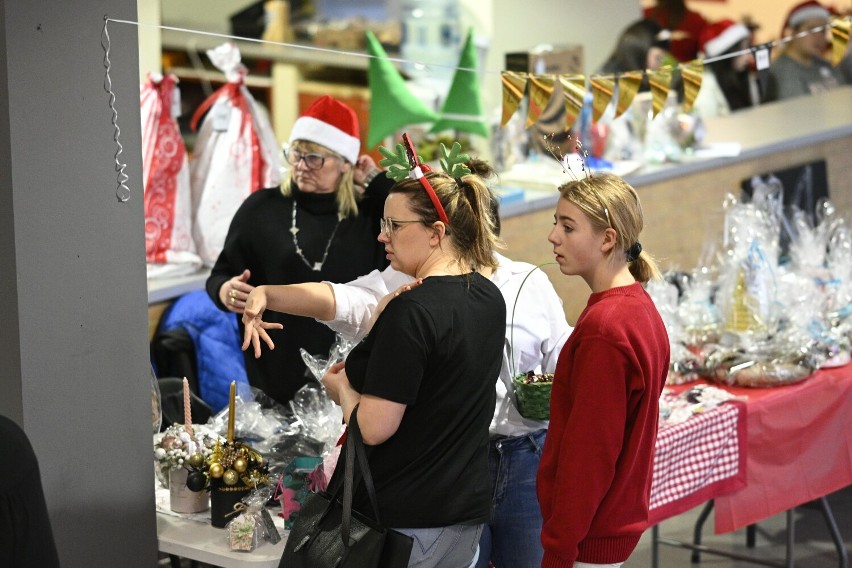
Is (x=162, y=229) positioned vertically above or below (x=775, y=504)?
above

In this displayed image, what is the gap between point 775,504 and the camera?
3967 millimetres

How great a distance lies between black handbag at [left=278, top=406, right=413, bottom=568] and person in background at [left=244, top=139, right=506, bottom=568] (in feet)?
0.09

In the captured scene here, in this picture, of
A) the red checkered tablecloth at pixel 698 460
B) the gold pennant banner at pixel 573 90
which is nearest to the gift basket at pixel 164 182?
the gold pennant banner at pixel 573 90

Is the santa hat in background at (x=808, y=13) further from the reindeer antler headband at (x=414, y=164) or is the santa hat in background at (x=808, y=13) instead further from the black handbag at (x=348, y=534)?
the black handbag at (x=348, y=534)

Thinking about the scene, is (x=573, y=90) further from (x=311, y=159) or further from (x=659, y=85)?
(x=311, y=159)

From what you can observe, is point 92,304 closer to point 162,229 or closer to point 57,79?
point 57,79

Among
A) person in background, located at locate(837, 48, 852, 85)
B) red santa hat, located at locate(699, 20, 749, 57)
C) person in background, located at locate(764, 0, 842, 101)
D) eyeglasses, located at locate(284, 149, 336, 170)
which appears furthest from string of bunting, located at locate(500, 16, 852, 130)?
person in background, located at locate(837, 48, 852, 85)

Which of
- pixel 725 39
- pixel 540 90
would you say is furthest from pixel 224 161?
pixel 725 39

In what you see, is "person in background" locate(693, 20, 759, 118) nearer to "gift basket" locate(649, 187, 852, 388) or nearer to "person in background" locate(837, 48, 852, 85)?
"person in background" locate(837, 48, 852, 85)

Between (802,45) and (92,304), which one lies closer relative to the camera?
(92,304)

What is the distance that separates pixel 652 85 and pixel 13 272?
228cm

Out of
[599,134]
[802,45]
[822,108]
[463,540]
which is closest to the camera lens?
[463,540]

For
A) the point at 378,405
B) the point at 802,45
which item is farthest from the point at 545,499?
the point at 802,45

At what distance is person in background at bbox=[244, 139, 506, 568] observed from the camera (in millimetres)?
2354
